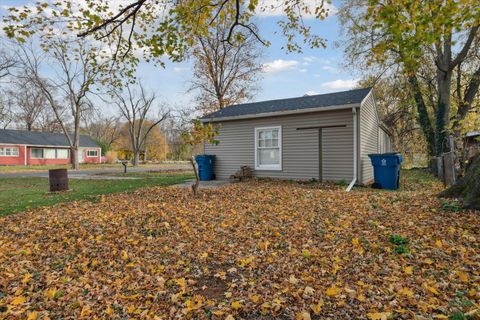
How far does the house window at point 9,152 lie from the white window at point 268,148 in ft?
108

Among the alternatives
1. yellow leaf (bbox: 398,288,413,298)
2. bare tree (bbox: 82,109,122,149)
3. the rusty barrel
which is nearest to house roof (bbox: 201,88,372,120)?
the rusty barrel

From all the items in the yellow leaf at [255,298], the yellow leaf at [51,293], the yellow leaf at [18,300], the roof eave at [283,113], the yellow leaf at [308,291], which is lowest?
the yellow leaf at [18,300]

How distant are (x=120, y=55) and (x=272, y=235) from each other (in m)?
4.84

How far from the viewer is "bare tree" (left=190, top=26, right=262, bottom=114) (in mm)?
24125

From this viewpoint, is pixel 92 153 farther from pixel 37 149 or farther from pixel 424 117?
pixel 424 117

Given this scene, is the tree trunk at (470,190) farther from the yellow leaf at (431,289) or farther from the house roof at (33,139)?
the house roof at (33,139)

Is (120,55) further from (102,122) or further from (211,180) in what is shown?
(102,122)

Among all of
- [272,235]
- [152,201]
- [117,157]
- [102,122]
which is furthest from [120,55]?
[102,122]

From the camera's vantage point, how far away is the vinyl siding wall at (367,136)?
9.56 metres

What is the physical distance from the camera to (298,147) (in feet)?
33.0

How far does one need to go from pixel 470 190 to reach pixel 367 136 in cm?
604

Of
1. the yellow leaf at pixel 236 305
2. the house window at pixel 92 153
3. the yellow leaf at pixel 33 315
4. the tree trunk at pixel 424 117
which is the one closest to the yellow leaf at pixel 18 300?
the yellow leaf at pixel 33 315

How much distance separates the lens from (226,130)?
1154 cm

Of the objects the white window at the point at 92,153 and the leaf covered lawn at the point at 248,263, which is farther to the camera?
the white window at the point at 92,153
